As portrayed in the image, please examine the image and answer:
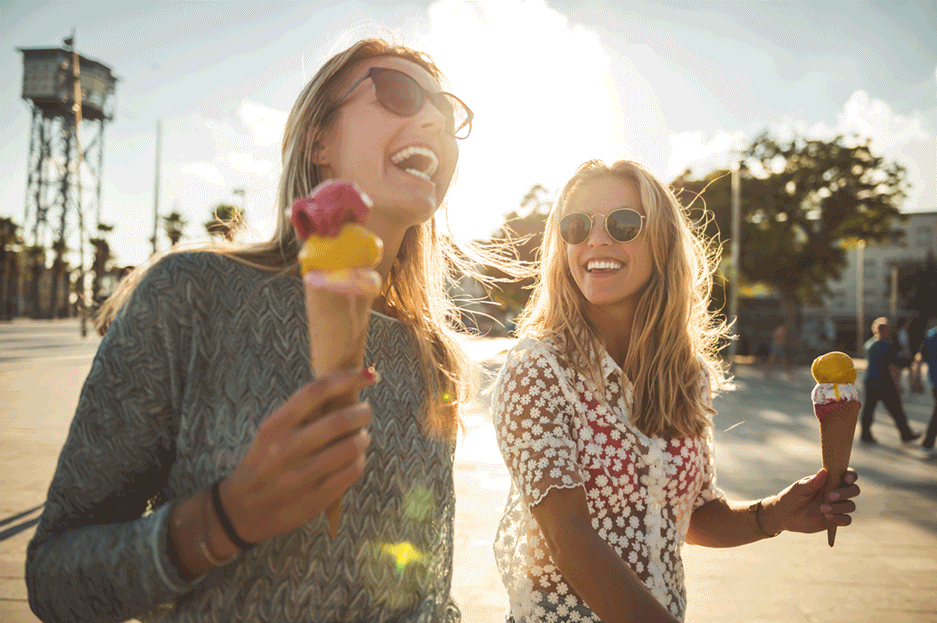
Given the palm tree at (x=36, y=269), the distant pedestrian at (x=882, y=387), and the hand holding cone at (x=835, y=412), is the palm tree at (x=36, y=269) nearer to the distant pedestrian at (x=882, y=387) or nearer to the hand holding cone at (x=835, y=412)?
the distant pedestrian at (x=882, y=387)

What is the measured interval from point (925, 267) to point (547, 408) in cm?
6458

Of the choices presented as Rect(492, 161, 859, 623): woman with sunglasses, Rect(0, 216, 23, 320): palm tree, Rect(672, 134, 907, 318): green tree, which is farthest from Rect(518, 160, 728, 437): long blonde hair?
Rect(0, 216, 23, 320): palm tree

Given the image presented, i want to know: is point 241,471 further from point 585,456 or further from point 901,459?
point 901,459

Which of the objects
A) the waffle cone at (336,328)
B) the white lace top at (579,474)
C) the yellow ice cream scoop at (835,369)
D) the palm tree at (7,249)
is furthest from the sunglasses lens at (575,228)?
the palm tree at (7,249)

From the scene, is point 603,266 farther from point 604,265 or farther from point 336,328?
point 336,328

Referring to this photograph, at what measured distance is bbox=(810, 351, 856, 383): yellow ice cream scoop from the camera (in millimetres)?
1739

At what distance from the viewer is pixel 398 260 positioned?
1870 millimetres

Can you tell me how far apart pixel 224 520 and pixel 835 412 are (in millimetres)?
1688

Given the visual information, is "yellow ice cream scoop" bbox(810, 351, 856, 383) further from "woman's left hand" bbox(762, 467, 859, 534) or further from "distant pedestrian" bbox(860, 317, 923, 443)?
"distant pedestrian" bbox(860, 317, 923, 443)

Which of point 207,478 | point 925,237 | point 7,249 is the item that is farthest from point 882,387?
point 925,237

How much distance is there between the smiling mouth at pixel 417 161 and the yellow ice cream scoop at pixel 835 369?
125cm

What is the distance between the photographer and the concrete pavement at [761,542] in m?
3.92

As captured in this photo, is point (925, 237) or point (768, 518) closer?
point (768, 518)

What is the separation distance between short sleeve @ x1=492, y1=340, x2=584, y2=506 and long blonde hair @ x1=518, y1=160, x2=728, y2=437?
5.8 inches
